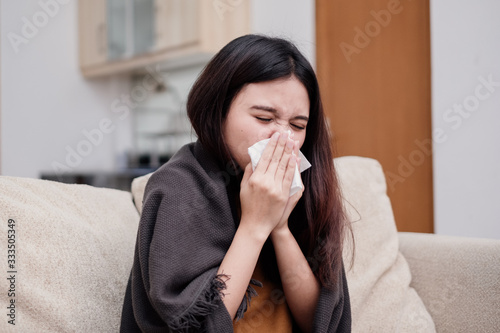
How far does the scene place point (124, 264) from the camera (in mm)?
915

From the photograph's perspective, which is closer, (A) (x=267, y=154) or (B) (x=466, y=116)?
(A) (x=267, y=154)

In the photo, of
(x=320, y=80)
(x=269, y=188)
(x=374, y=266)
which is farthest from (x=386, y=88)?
(x=269, y=188)

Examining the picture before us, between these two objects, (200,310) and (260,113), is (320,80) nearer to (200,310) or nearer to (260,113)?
(260,113)

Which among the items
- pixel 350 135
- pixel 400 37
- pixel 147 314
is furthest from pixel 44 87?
pixel 147 314

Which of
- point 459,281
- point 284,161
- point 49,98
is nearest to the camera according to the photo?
point 284,161

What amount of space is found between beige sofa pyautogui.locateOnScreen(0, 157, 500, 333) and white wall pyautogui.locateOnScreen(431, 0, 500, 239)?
82 cm

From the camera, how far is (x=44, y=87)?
11.4ft

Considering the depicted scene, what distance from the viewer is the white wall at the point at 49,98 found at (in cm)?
327

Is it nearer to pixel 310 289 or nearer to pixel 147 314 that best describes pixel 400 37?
pixel 310 289

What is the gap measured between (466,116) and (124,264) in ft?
5.44

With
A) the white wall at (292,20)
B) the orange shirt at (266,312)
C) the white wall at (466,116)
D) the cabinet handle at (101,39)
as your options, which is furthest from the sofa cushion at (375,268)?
the cabinet handle at (101,39)

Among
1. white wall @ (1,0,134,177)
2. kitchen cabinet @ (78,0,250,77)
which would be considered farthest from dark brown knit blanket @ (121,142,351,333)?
white wall @ (1,0,134,177)

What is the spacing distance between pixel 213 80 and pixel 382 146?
1694 millimetres

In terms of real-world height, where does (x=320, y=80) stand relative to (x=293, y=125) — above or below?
above
